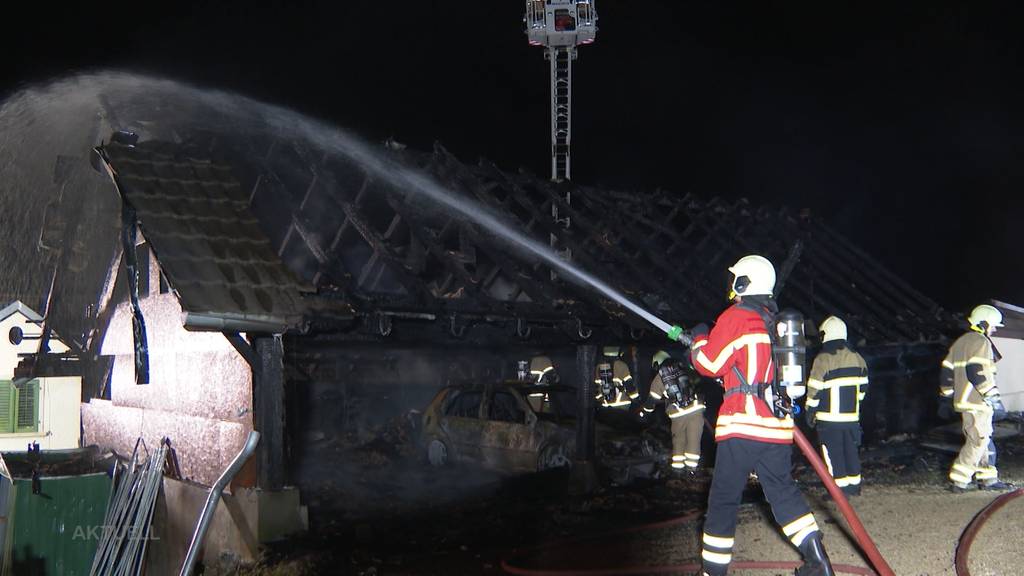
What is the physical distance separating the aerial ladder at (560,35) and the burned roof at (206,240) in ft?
46.4

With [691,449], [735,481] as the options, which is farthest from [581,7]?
[735,481]

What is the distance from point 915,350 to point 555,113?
12.0 m

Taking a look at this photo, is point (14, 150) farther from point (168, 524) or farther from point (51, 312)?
point (168, 524)

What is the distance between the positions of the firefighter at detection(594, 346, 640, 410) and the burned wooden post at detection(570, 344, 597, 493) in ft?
3.18

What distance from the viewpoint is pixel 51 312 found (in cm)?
1141

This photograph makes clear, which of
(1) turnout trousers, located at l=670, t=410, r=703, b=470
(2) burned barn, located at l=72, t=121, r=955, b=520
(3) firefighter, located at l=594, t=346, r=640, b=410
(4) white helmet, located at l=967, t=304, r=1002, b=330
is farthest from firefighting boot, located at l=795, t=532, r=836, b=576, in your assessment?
(3) firefighter, located at l=594, t=346, r=640, b=410

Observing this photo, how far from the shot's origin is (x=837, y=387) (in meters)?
7.88

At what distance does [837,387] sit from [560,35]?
16.3 meters

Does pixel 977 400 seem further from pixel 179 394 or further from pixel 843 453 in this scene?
pixel 179 394

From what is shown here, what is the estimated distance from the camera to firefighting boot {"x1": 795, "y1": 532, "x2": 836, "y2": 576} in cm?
469

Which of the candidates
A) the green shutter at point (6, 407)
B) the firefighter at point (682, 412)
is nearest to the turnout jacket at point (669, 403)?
the firefighter at point (682, 412)

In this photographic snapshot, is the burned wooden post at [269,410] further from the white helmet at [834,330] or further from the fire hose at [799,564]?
the white helmet at [834,330]

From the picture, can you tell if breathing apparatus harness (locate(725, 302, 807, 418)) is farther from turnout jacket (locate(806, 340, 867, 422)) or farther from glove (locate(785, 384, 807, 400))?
turnout jacket (locate(806, 340, 867, 422))

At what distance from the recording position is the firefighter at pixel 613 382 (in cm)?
1080
